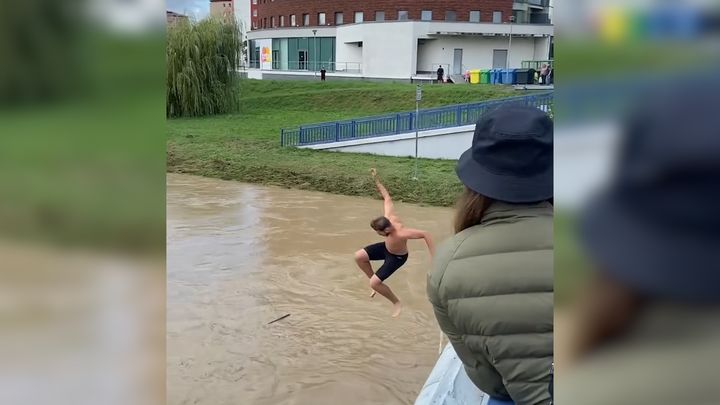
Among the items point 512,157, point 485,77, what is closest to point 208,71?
point 485,77

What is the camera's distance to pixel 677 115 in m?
0.66

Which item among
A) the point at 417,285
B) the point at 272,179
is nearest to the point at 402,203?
the point at 272,179

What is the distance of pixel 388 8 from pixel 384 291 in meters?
35.8

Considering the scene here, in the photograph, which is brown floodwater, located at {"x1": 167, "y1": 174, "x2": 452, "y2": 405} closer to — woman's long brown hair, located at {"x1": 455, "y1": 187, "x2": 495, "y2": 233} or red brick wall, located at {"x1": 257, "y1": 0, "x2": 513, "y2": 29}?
woman's long brown hair, located at {"x1": 455, "y1": 187, "x2": 495, "y2": 233}

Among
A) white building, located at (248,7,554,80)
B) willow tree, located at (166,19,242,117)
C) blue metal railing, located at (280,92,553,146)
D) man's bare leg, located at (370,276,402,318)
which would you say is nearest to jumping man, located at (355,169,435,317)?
man's bare leg, located at (370,276,402,318)

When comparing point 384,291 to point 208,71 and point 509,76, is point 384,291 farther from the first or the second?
point 509,76

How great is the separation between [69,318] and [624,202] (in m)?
0.84

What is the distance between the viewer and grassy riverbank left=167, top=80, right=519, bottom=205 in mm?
12336

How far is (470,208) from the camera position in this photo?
1950 mm

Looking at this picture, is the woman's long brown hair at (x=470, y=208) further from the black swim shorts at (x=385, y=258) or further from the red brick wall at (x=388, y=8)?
the red brick wall at (x=388, y=8)

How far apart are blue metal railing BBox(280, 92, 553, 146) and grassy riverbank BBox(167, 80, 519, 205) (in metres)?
0.61

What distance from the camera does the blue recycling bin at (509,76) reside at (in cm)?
2708

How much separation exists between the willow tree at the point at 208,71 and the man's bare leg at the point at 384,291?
14.5 metres

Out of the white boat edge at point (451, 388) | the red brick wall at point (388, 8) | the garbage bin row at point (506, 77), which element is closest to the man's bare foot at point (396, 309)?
the white boat edge at point (451, 388)
